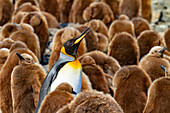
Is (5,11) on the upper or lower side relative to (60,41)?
lower

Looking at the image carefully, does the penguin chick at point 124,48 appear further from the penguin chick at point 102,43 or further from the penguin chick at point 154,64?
the penguin chick at point 102,43

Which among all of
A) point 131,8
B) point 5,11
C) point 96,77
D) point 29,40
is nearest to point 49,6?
point 5,11

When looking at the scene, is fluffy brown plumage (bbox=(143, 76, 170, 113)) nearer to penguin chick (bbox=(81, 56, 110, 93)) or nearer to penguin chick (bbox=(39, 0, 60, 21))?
penguin chick (bbox=(81, 56, 110, 93))

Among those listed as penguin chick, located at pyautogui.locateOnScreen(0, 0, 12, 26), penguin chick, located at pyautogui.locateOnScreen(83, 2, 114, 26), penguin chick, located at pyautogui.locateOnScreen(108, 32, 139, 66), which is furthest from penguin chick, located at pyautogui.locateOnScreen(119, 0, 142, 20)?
penguin chick, located at pyautogui.locateOnScreen(108, 32, 139, 66)

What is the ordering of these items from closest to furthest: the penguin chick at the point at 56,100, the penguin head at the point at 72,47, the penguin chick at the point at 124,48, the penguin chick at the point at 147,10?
the penguin chick at the point at 56,100 < the penguin head at the point at 72,47 < the penguin chick at the point at 124,48 < the penguin chick at the point at 147,10

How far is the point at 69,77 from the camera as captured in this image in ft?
9.66

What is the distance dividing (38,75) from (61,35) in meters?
1.43

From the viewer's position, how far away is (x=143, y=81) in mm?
3242

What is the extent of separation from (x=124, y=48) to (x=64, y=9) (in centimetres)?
422

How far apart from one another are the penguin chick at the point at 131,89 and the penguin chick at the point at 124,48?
131 cm

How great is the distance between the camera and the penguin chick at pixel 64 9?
839 cm

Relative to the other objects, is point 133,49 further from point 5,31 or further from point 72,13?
point 72,13

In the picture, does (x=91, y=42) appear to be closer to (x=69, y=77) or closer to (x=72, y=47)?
(x=72, y=47)

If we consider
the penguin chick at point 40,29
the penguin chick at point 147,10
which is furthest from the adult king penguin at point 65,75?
the penguin chick at point 147,10
